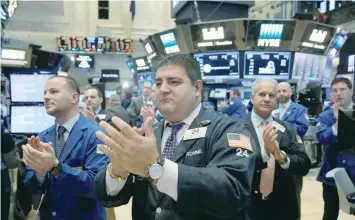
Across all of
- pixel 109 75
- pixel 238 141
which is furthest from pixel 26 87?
pixel 109 75

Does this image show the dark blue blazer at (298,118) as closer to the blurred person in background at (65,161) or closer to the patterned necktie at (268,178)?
the patterned necktie at (268,178)

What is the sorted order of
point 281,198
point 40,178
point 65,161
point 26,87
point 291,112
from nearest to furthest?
point 40,178 → point 65,161 → point 281,198 → point 291,112 → point 26,87

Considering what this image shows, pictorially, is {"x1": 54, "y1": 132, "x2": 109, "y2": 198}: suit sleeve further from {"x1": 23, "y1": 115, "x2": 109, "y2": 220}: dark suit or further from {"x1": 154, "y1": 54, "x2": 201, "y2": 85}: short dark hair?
{"x1": 154, "y1": 54, "x2": 201, "y2": 85}: short dark hair

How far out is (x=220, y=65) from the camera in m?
9.30

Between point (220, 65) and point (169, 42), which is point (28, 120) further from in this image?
point (169, 42)

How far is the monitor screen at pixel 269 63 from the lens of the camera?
9031 millimetres

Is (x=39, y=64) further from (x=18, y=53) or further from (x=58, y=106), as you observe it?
(x=58, y=106)

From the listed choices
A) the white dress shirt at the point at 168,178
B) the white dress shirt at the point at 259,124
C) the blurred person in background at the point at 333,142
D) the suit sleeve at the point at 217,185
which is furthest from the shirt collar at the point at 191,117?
the blurred person in background at the point at 333,142

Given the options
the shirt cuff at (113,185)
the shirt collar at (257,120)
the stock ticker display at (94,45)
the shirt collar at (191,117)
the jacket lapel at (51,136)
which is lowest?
the shirt cuff at (113,185)

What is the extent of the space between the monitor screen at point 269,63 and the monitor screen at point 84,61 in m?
12.1

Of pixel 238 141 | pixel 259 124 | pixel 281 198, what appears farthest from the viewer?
pixel 259 124

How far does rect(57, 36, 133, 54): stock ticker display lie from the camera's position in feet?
60.2

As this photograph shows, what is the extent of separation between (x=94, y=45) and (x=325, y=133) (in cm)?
1701

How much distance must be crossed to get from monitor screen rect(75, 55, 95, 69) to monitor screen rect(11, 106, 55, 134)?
48.2 ft
